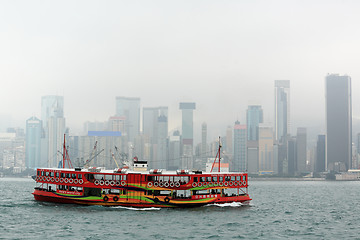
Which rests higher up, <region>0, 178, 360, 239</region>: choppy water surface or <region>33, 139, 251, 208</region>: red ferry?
<region>33, 139, 251, 208</region>: red ferry

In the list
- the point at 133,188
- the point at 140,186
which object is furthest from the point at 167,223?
the point at 133,188

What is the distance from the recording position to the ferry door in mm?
62219

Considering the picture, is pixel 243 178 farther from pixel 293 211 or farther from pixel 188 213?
pixel 188 213

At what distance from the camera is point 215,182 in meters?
63.3

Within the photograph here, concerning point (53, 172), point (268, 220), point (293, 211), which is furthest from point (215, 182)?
point (53, 172)

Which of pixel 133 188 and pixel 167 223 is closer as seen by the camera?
pixel 167 223

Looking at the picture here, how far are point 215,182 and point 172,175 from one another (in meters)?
5.76

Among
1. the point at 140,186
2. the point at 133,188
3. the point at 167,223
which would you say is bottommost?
the point at 167,223

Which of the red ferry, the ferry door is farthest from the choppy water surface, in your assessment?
the ferry door

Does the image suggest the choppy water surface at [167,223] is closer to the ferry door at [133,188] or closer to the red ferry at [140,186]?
the red ferry at [140,186]

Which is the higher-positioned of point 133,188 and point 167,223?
point 133,188

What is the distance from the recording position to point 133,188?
62.3m

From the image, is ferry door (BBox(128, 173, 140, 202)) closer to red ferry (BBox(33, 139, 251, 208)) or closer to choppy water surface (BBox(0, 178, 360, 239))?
red ferry (BBox(33, 139, 251, 208))

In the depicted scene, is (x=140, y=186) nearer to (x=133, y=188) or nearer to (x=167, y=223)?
(x=133, y=188)
